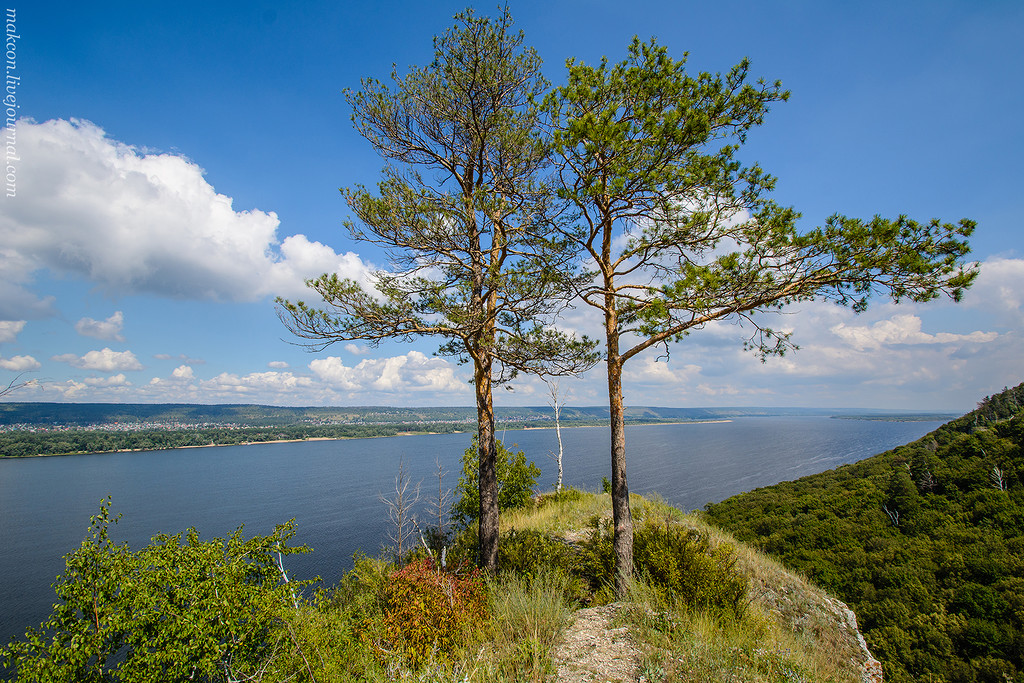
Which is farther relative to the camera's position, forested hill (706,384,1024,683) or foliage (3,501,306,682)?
forested hill (706,384,1024,683)

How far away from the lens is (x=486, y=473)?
27.4ft

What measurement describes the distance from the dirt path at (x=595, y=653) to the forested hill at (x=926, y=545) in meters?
16.2

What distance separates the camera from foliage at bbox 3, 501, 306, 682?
4.91 meters

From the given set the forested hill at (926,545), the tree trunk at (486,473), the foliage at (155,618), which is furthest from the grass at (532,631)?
the forested hill at (926,545)

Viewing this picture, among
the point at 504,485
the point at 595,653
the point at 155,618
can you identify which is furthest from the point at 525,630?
the point at 504,485

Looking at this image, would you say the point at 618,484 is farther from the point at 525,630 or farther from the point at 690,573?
the point at 525,630

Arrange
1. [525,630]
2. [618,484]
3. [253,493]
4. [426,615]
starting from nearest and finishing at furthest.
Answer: [525,630] → [426,615] → [618,484] → [253,493]

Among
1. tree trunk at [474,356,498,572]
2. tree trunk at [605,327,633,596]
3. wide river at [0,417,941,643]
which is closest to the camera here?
tree trunk at [605,327,633,596]

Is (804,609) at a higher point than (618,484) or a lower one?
lower

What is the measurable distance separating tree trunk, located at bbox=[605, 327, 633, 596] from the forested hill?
1425 centimetres

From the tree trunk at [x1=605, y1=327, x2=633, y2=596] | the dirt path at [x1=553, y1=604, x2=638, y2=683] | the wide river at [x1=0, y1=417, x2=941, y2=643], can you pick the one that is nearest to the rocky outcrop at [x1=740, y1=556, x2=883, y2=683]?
the tree trunk at [x1=605, y1=327, x2=633, y2=596]

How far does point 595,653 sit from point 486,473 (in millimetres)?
4073

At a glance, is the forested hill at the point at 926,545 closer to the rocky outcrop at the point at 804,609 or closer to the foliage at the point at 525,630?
the rocky outcrop at the point at 804,609

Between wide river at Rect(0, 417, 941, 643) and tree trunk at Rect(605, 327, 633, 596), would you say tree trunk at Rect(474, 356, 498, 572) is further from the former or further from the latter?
wide river at Rect(0, 417, 941, 643)
